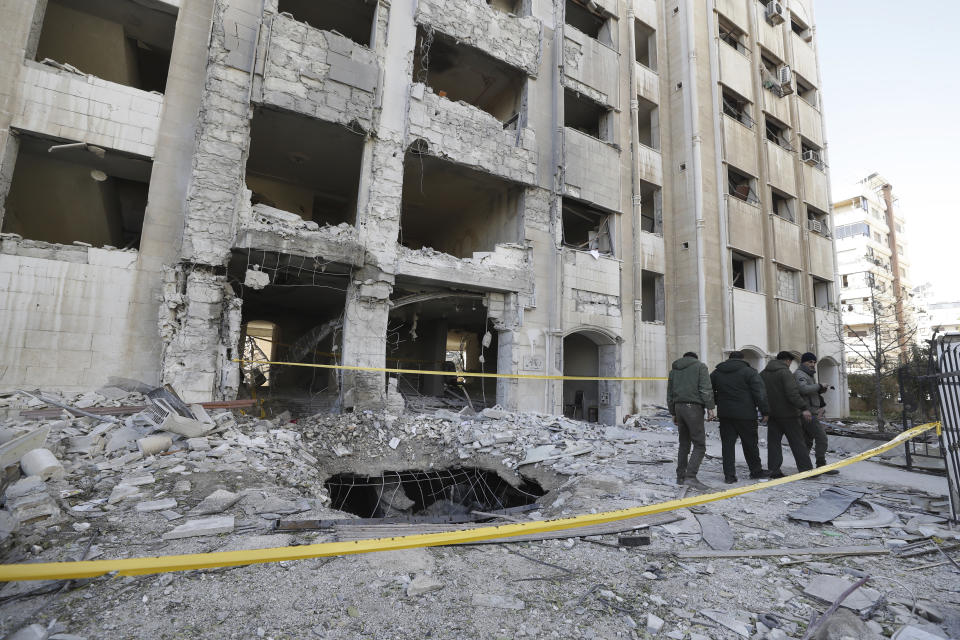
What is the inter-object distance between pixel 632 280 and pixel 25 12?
14833 mm

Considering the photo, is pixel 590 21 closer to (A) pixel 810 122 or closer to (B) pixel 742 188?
(B) pixel 742 188

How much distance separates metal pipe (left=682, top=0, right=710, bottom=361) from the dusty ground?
998cm

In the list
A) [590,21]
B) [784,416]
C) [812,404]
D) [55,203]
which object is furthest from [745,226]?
[55,203]

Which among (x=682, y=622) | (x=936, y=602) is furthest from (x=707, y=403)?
(x=682, y=622)

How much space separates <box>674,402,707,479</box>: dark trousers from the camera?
203 inches

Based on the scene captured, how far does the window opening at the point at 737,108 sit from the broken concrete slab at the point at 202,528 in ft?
67.9

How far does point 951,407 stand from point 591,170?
10354mm

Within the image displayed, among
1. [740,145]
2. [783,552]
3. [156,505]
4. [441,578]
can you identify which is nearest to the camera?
[441,578]

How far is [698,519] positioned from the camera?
3.83 m

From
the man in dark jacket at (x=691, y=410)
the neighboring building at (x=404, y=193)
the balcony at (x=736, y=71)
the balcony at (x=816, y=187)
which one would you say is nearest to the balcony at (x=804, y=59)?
the neighboring building at (x=404, y=193)

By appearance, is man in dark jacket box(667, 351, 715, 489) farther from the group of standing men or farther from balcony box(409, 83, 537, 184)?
balcony box(409, 83, 537, 184)

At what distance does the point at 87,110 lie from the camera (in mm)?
7566

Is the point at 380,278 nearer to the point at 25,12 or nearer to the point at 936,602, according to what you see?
the point at 25,12

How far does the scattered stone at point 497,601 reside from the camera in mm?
2443
